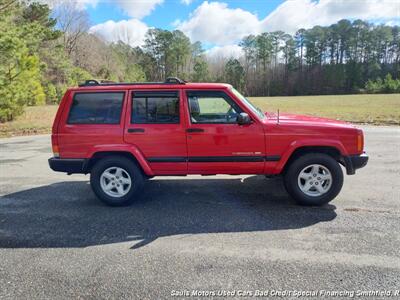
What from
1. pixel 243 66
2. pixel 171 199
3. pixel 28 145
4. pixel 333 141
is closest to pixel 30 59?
pixel 28 145

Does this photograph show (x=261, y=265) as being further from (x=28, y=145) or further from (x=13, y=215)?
(x=28, y=145)

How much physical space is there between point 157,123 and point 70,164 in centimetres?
156

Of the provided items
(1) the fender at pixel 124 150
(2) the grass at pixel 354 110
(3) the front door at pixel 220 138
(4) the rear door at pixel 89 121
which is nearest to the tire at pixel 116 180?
(1) the fender at pixel 124 150

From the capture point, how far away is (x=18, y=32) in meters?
14.6

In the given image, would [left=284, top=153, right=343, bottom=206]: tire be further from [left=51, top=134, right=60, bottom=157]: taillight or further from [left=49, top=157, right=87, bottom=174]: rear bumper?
[left=51, top=134, right=60, bottom=157]: taillight

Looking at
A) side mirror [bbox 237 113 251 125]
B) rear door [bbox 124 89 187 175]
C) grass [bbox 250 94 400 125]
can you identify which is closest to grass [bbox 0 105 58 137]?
rear door [bbox 124 89 187 175]

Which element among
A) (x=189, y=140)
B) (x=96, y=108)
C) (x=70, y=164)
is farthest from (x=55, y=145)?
(x=189, y=140)

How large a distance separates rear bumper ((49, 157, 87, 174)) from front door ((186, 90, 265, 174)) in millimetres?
1717

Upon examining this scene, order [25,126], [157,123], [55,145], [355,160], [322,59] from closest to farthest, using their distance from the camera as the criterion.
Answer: [355,160]
[157,123]
[55,145]
[25,126]
[322,59]

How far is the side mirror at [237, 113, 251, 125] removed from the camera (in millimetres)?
4383

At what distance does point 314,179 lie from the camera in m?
4.57

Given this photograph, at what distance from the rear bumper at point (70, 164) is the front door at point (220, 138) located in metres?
1.72

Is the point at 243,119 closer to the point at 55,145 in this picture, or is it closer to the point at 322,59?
the point at 55,145

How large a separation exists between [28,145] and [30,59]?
34.3 feet
